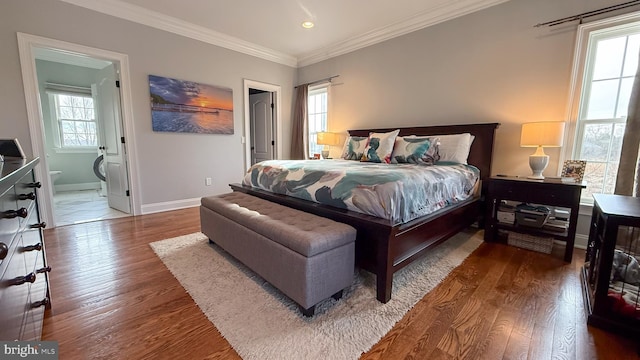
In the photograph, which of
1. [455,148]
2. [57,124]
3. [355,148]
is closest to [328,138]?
[355,148]

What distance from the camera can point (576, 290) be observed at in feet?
5.96

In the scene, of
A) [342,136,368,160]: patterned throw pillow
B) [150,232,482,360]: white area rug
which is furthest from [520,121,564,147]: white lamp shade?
[342,136,368,160]: patterned throw pillow

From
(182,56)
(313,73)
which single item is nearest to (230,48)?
(182,56)

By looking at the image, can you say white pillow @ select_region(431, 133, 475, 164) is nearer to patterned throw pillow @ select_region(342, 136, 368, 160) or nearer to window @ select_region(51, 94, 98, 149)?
patterned throw pillow @ select_region(342, 136, 368, 160)

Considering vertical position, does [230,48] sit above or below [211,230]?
above

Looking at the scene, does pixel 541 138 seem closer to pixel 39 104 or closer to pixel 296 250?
pixel 296 250

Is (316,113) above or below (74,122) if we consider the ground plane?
above

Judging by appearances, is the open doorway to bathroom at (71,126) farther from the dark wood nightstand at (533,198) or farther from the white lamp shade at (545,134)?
the white lamp shade at (545,134)

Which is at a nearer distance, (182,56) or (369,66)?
(182,56)

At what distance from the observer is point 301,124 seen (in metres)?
5.12

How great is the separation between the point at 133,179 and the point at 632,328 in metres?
4.80

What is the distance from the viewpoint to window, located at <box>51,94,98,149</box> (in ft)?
17.6

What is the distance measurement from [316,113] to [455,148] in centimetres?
290

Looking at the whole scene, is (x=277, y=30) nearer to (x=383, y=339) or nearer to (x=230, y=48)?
(x=230, y=48)
